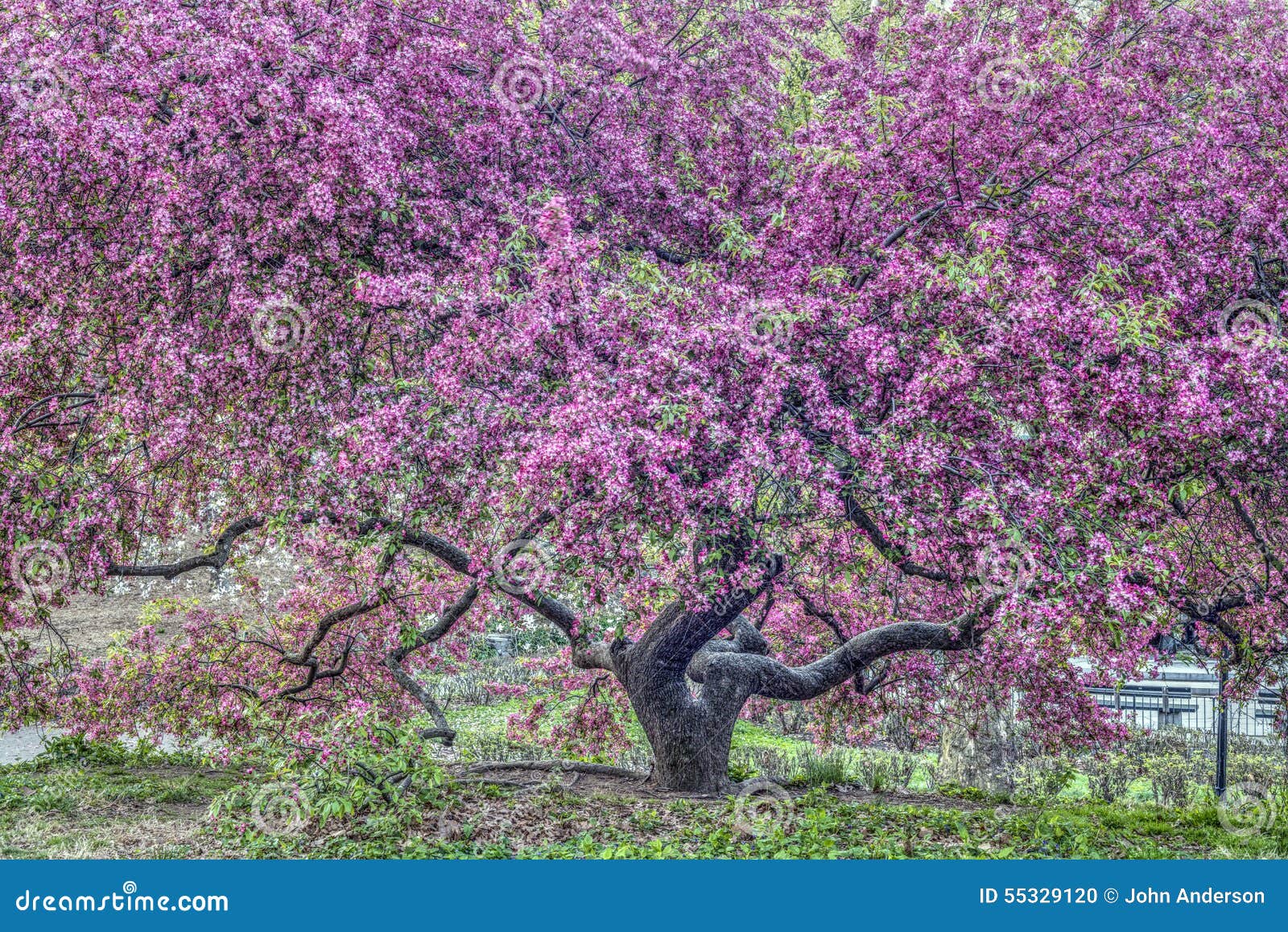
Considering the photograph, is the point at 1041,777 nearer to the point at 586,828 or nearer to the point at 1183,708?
the point at 1183,708

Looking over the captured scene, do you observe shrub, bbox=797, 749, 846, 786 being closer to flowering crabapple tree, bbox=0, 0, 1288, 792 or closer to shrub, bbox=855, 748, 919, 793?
shrub, bbox=855, 748, 919, 793

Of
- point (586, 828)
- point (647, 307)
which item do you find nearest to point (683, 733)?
point (586, 828)

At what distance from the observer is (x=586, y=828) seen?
6.50 m

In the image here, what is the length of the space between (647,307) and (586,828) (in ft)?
11.0

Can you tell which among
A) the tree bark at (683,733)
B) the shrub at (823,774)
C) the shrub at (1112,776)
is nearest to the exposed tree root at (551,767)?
the tree bark at (683,733)

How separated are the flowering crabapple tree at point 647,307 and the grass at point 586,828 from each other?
1.13m

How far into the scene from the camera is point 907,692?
1021cm

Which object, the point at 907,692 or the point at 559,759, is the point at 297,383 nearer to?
the point at 559,759

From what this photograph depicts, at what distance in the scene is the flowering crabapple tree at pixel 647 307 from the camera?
4891mm

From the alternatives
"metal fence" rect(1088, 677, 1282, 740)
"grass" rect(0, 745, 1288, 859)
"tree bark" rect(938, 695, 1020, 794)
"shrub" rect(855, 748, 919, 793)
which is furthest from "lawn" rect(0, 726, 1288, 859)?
"metal fence" rect(1088, 677, 1282, 740)

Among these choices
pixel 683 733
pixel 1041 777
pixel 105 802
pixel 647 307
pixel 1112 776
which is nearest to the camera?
pixel 647 307

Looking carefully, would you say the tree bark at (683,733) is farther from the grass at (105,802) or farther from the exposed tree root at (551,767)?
the grass at (105,802)

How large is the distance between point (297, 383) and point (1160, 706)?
1422cm

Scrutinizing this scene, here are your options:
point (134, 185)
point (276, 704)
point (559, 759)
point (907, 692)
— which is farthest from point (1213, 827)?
point (134, 185)
